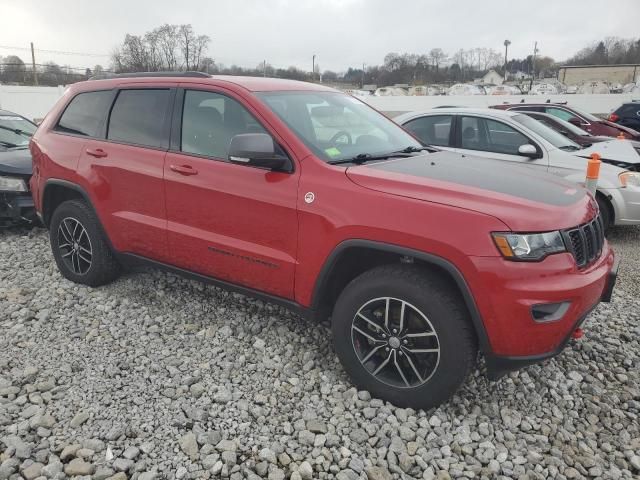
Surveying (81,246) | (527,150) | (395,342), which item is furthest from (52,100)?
(395,342)

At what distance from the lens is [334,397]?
3.05 m

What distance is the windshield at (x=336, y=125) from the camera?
129 inches

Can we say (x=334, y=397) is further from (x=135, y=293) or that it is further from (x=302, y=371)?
(x=135, y=293)

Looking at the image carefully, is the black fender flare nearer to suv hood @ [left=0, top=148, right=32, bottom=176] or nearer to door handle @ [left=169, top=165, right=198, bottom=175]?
door handle @ [left=169, top=165, right=198, bottom=175]

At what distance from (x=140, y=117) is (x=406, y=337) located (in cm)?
262

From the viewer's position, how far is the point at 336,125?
11.8 ft

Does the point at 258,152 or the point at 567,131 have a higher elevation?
the point at 258,152

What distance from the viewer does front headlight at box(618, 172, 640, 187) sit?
6.18 metres

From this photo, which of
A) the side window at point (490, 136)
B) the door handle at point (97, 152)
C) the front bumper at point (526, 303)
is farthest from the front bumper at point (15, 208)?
the front bumper at point (526, 303)

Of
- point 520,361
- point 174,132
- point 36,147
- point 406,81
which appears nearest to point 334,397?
point 520,361

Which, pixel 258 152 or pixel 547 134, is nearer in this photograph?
pixel 258 152

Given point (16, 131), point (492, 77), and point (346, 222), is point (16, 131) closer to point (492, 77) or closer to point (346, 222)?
point (346, 222)

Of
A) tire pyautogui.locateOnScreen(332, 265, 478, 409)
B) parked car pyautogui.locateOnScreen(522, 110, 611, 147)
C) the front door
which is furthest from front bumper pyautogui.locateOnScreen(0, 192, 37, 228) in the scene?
parked car pyautogui.locateOnScreen(522, 110, 611, 147)

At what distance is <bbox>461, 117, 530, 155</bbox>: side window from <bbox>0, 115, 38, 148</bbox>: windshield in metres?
5.98
